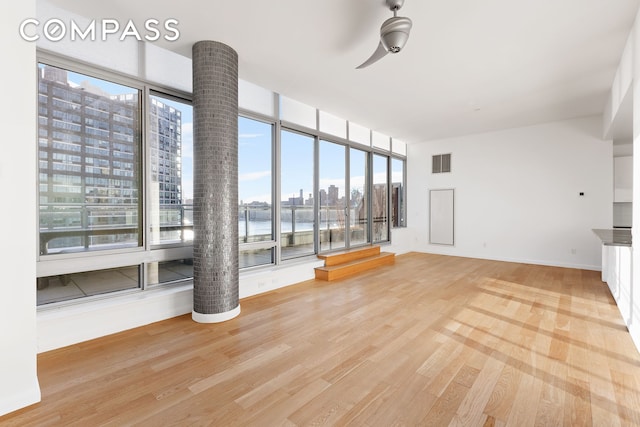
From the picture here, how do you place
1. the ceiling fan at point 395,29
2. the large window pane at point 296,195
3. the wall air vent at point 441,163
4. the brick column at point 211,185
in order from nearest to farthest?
the ceiling fan at point 395,29 → the brick column at point 211,185 → the large window pane at point 296,195 → the wall air vent at point 441,163

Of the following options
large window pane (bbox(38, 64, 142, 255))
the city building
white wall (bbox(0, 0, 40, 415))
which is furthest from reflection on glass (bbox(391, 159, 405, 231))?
white wall (bbox(0, 0, 40, 415))

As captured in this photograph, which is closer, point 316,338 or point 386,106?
point 316,338

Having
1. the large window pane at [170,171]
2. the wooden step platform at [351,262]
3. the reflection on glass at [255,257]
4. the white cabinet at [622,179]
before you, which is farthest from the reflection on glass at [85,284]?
the white cabinet at [622,179]

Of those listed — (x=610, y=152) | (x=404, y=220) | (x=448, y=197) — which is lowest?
(x=404, y=220)

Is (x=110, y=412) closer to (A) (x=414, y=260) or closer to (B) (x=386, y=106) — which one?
(B) (x=386, y=106)

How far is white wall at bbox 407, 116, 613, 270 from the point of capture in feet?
19.7

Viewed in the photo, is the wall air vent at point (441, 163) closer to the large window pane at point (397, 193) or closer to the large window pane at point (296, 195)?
the large window pane at point (397, 193)

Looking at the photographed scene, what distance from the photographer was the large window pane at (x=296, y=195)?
5.06m

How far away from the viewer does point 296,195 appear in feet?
17.4

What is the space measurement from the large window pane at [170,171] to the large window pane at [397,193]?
5.54 m

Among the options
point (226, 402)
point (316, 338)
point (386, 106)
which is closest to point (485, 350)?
point (316, 338)

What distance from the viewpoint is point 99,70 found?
3.03 m

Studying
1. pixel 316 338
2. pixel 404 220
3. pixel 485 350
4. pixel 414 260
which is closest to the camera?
pixel 485 350

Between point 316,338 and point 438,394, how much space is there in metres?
1.20
